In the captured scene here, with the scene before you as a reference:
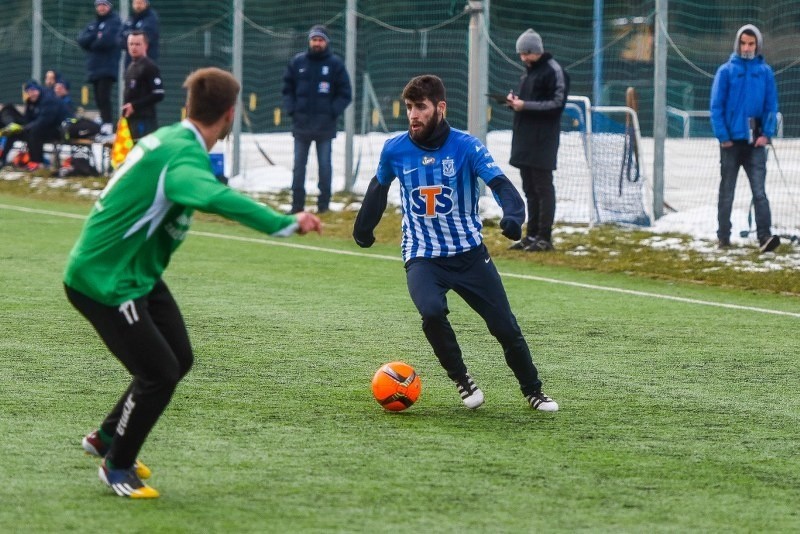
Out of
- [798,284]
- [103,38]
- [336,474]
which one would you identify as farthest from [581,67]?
[336,474]

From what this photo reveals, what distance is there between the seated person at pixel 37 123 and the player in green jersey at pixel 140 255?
17.3 m

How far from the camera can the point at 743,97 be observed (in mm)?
12961

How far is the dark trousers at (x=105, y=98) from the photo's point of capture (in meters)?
22.0

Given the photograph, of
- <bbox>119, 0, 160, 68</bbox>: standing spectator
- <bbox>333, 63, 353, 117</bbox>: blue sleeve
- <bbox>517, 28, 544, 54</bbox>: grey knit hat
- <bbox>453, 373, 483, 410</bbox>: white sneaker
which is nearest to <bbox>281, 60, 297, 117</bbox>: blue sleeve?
<bbox>333, 63, 353, 117</bbox>: blue sleeve

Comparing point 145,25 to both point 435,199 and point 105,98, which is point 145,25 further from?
point 435,199

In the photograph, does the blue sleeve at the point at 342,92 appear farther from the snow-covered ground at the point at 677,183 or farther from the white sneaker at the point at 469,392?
the white sneaker at the point at 469,392

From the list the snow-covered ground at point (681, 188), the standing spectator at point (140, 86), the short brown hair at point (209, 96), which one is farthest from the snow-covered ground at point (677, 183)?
the short brown hair at point (209, 96)

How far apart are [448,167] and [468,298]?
2.14 ft

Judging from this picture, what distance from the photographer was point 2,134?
2217 centimetres

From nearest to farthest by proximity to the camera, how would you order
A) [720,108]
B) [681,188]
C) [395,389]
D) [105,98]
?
[395,389]
[720,108]
[681,188]
[105,98]

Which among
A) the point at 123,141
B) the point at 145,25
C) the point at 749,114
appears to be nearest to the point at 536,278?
the point at 749,114

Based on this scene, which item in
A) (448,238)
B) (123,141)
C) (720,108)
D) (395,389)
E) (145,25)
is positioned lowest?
(395,389)

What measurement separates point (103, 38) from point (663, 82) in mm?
9924

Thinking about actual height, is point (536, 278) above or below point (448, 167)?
below
